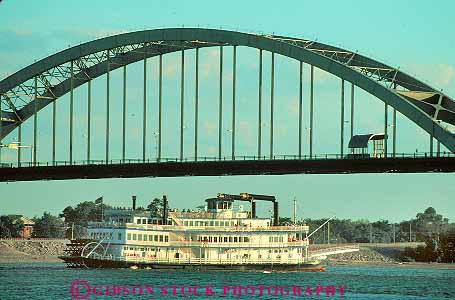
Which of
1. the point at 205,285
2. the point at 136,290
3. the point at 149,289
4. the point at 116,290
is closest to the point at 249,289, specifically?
the point at 205,285

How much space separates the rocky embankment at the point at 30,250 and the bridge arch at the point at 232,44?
1056 inches

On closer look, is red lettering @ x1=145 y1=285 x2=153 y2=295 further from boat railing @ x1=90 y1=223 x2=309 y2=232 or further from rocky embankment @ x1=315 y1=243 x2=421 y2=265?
rocky embankment @ x1=315 y1=243 x2=421 y2=265

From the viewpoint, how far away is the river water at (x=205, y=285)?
77.0 meters

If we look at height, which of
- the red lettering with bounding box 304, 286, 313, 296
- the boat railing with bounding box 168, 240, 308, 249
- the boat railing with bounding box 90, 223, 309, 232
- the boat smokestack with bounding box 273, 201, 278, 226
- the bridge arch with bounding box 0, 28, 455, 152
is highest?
the bridge arch with bounding box 0, 28, 455, 152

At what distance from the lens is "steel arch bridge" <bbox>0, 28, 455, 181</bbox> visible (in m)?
89.4

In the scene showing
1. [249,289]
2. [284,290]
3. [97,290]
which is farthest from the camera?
[284,290]

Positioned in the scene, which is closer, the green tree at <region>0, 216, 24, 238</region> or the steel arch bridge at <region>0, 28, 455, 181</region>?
the steel arch bridge at <region>0, 28, 455, 181</region>

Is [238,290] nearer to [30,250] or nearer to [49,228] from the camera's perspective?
[30,250]

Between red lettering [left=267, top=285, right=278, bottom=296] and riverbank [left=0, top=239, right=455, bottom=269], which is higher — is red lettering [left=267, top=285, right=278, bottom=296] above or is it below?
below

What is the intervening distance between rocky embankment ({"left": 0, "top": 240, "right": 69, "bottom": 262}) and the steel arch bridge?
2660 centimetres

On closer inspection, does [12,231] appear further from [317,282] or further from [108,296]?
[108,296]

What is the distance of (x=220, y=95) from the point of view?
10212cm

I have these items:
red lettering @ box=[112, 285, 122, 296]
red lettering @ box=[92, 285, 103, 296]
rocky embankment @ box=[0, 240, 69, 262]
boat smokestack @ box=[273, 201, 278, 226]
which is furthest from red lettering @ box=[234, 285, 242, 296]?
rocky embankment @ box=[0, 240, 69, 262]

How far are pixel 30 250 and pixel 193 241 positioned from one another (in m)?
42.4
